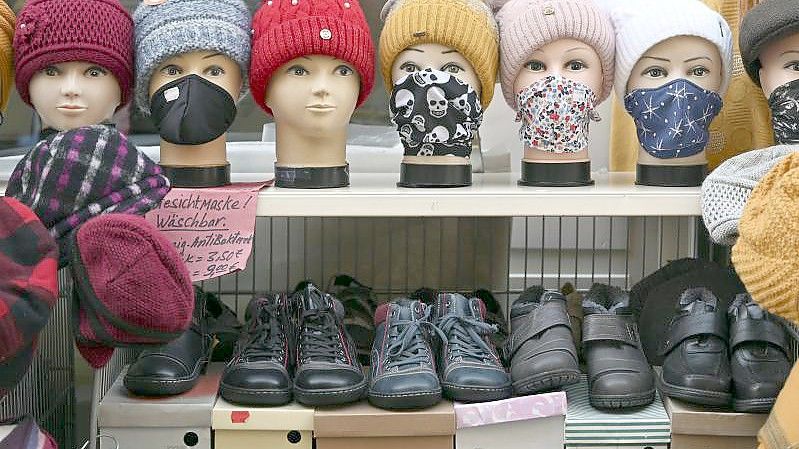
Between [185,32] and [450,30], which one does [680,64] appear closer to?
[450,30]

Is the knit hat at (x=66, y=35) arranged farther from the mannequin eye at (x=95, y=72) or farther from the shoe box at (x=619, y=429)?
the shoe box at (x=619, y=429)

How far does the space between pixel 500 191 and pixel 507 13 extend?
0.31 m

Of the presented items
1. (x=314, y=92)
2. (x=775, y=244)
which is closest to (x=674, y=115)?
(x=775, y=244)

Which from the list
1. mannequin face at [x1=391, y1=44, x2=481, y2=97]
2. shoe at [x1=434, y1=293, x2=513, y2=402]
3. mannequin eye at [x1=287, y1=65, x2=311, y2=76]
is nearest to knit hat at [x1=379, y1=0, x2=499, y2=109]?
mannequin face at [x1=391, y1=44, x2=481, y2=97]

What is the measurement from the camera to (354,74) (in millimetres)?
1562

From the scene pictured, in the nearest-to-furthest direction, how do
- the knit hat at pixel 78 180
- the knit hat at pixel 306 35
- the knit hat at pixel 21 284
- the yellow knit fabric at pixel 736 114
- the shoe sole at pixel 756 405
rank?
the knit hat at pixel 21 284, the knit hat at pixel 78 180, the shoe sole at pixel 756 405, the knit hat at pixel 306 35, the yellow knit fabric at pixel 736 114

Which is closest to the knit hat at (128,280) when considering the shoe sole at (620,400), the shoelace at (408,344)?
the shoelace at (408,344)

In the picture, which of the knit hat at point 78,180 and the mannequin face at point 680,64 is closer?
the knit hat at point 78,180

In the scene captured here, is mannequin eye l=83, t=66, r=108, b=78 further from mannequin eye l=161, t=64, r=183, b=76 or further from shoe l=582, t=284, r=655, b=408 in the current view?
shoe l=582, t=284, r=655, b=408

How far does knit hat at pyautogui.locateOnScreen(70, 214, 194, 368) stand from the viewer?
112 centimetres

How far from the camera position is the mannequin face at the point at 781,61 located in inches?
58.9

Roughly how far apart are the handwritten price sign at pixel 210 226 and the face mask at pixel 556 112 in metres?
0.45

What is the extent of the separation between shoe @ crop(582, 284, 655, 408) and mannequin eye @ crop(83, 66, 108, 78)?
0.85 m

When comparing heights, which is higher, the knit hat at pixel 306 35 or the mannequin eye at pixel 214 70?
the knit hat at pixel 306 35
